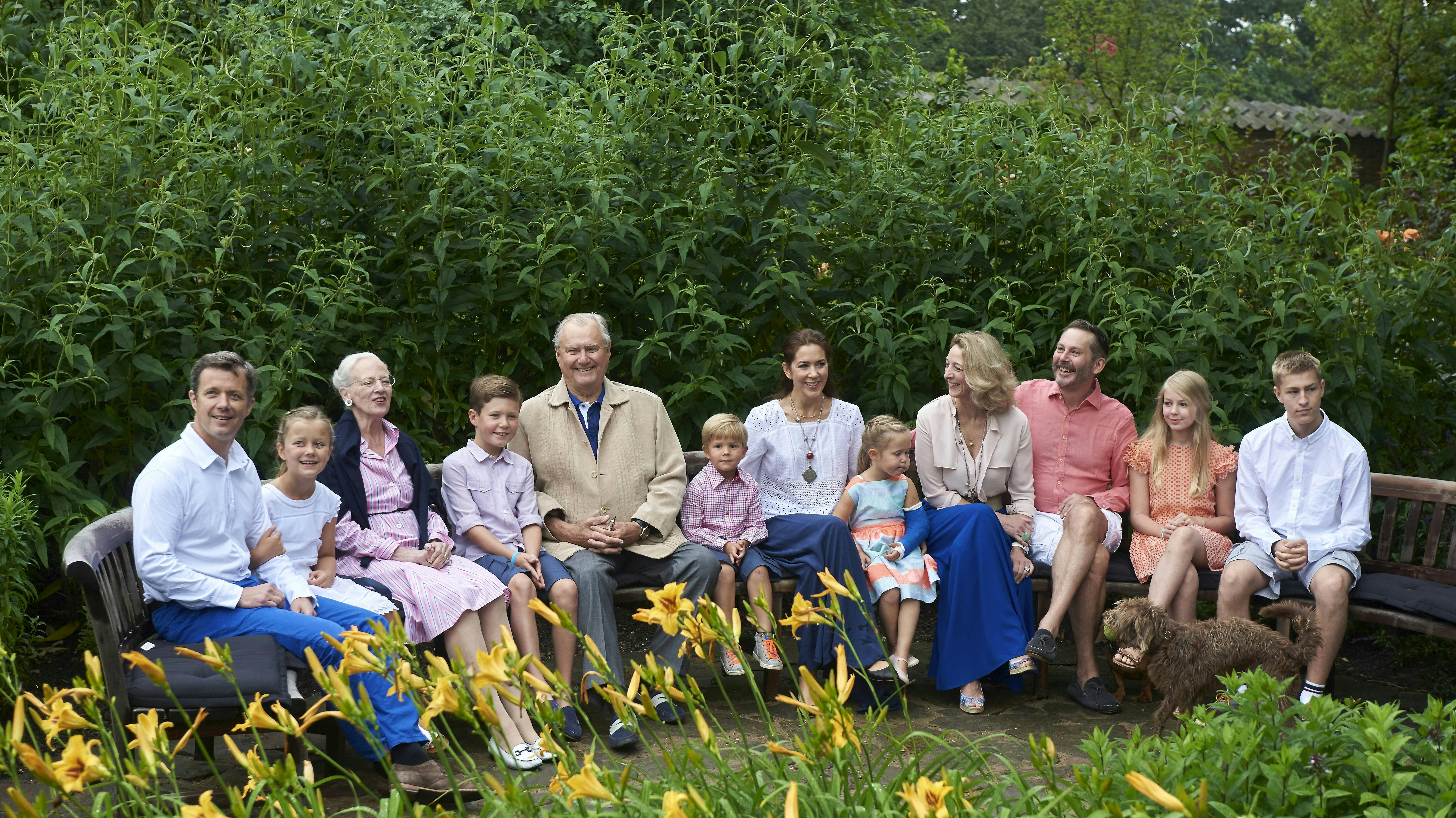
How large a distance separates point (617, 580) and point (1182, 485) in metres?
2.16

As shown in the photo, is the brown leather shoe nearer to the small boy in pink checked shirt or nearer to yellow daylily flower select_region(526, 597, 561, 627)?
the small boy in pink checked shirt

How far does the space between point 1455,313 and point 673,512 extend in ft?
10.7

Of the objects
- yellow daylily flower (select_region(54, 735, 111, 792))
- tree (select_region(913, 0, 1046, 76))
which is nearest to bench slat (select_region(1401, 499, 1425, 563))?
yellow daylily flower (select_region(54, 735, 111, 792))

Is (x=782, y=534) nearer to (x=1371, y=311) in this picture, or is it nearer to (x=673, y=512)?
(x=673, y=512)

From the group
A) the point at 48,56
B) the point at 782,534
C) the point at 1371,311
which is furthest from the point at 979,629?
the point at 48,56

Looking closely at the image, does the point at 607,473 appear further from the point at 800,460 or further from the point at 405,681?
the point at 405,681

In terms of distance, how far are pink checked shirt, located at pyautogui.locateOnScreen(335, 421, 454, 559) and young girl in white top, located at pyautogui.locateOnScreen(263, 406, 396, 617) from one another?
0.13 metres

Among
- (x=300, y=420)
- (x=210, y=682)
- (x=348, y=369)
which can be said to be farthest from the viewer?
(x=348, y=369)

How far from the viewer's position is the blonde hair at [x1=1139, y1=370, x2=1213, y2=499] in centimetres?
462

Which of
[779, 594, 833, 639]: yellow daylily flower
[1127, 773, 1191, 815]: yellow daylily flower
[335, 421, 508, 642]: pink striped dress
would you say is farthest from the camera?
[335, 421, 508, 642]: pink striped dress

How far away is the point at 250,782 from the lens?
1.91 m

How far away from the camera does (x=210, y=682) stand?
3.21m

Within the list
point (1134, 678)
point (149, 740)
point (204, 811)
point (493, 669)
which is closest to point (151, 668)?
point (149, 740)

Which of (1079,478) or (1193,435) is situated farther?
(1079,478)
